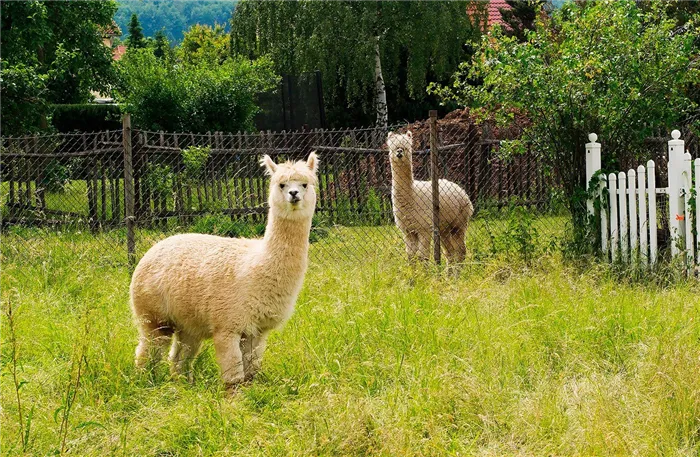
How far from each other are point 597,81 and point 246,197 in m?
5.42

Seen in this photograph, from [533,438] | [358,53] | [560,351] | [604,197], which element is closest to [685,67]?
[604,197]

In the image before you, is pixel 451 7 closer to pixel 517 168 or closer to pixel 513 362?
pixel 517 168

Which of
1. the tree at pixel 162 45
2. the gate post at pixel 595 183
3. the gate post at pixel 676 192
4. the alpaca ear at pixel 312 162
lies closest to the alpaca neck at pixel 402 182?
the gate post at pixel 595 183

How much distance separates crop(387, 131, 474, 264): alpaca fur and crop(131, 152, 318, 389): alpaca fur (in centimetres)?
353

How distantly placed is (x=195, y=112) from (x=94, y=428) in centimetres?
1477

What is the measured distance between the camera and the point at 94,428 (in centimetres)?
432

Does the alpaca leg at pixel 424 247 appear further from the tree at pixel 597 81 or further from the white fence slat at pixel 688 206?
the white fence slat at pixel 688 206

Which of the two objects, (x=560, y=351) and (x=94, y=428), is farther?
(x=560, y=351)

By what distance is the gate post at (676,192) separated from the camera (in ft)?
25.3

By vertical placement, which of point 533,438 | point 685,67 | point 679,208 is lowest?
point 533,438

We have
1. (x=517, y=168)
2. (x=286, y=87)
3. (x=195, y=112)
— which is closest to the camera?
(x=517, y=168)

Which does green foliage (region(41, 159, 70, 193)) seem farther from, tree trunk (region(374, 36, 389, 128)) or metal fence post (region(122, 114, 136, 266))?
tree trunk (region(374, 36, 389, 128))

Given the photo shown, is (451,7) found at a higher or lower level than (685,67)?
higher

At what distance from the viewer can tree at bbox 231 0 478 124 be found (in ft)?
76.9
